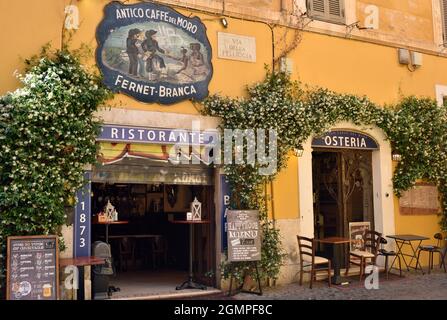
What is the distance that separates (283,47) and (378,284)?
453cm

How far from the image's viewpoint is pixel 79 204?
7.44 meters

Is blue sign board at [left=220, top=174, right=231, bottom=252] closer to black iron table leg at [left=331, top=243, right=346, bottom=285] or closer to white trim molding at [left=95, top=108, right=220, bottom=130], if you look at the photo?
white trim molding at [left=95, top=108, right=220, bottom=130]

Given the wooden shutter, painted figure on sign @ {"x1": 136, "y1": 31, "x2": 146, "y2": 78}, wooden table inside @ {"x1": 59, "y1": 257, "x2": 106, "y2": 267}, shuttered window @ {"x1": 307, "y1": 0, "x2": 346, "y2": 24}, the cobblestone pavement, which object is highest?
the wooden shutter

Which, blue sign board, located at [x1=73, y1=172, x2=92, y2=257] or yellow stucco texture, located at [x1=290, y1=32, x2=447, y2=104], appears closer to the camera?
blue sign board, located at [x1=73, y1=172, x2=92, y2=257]

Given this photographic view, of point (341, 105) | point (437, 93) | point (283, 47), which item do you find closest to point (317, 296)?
point (341, 105)

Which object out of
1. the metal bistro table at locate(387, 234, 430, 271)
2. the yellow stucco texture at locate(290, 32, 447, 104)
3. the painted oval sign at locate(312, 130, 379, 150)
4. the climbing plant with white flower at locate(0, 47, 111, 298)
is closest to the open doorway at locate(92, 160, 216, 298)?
the climbing plant with white flower at locate(0, 47, 111, 298)

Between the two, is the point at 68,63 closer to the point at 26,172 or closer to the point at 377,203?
the point at 26,172

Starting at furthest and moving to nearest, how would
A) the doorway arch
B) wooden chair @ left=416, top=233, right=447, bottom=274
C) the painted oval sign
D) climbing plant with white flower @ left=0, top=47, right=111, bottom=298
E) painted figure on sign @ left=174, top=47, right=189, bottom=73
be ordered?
1. the doorway arch
2. wooden chair @ left=416, top=233, right=447, bottom=274
3. the painted oval sign
4. painted figure on sign @ left=174, top=47, right=189, bottom=73
5. climbing plant with white flower @ left=0, top=47, right=111, bottom=298

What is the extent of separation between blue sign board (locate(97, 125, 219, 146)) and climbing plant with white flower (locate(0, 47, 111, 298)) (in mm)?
309

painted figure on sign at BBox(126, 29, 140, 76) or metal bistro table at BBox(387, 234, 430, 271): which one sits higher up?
painted figure on sign at BBox(126, 29, 140, 76)

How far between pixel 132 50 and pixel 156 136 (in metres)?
1.36

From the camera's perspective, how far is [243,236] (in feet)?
27.2

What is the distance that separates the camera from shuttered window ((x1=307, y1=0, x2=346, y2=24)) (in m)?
10.2

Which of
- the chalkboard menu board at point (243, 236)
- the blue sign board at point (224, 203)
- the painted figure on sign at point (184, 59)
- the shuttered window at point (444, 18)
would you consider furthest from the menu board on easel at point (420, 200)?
the painted figure on sign at point (184, 59)
